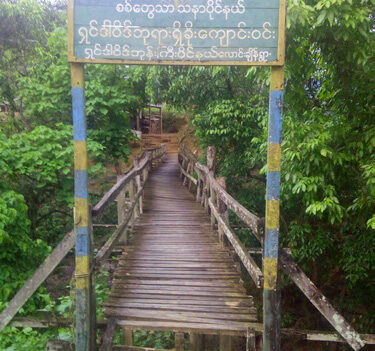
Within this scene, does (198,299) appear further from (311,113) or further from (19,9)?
(19,9)

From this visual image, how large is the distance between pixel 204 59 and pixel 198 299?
8.25 feet

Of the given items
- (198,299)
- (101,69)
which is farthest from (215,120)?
(198,299)

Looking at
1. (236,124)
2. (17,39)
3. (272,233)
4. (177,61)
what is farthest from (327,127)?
(17,39)

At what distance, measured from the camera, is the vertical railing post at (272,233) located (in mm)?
2793

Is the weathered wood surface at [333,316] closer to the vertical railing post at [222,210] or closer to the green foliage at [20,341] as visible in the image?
the vertical railing post at [222,210]

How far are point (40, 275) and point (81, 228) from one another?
100 cm

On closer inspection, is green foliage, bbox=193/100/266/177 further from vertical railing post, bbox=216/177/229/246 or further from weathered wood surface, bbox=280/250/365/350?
weathered wood surface, bbox=280/250/365/350

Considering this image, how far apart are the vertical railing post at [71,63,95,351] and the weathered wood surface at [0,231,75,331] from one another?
314 millimetres

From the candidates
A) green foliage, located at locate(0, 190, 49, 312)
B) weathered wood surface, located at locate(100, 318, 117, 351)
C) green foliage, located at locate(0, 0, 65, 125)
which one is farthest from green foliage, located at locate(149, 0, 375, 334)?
green foliage, located at locate(0, 0, 65, 125)

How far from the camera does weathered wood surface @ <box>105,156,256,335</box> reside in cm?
330

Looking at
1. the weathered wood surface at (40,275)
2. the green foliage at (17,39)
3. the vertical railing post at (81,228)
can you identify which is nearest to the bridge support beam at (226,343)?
the vertical railing post at (81,228)

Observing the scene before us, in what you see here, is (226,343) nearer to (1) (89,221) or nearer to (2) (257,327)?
(2) (257,327)

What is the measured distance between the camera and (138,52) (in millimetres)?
2639

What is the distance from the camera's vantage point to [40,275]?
3449 millimetres
